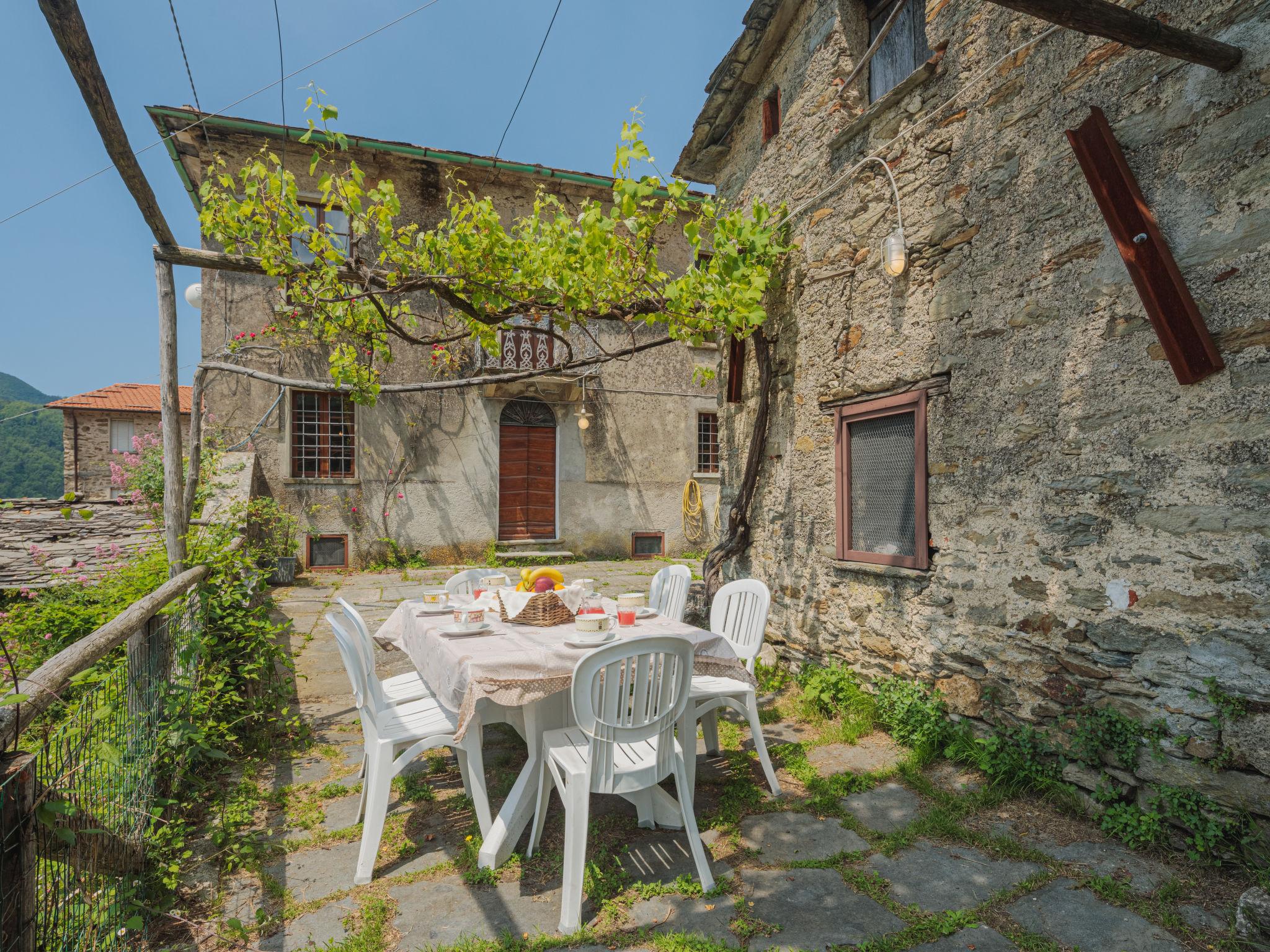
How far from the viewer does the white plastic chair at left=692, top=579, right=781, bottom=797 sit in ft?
10.7

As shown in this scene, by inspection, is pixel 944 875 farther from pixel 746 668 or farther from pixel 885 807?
pixel 746 668

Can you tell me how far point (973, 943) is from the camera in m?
2.12

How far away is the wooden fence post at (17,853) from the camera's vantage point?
136 centimetres

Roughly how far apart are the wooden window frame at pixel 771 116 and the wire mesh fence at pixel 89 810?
5.39m

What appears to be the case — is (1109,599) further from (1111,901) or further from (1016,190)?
(1016,190)

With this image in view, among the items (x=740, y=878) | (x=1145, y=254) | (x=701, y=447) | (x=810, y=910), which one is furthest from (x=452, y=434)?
(x=1145, y=254)

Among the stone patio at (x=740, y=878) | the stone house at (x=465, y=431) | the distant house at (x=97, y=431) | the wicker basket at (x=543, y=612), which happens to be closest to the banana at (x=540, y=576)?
the wicker basket at (x=543, y=612)

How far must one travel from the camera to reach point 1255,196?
2379mm

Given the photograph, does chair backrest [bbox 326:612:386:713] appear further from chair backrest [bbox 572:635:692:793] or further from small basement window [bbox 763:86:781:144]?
small basement window [bbox 763:86:781:144]

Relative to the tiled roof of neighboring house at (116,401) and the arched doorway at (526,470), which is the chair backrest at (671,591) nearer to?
the arched doorway at (526,470)

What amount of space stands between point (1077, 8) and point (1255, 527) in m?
1.87

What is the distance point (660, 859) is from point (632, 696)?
0.71 m

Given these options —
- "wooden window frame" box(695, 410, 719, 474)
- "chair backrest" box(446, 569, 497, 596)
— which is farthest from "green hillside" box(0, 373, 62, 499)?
"chair backrest" box(446, 569, 497, 596)

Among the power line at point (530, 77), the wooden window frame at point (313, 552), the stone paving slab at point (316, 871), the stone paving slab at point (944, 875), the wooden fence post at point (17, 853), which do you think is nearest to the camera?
the wooden fence post at point (17, 853)
